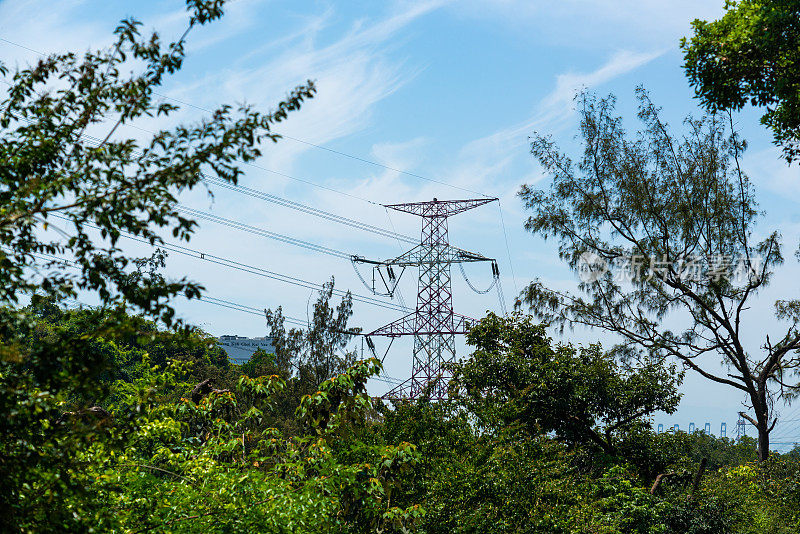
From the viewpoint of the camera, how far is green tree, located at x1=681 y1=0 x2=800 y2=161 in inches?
514

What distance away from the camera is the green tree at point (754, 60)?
13.1 metres

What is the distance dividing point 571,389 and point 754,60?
10.1m

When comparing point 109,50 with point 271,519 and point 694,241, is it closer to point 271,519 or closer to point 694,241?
point 271,519

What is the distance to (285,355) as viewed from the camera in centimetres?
3244

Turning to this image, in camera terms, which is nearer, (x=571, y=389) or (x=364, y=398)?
(x=364, y=398)

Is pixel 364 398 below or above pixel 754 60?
below

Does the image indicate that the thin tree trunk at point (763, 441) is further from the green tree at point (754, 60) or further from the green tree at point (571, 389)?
the green tree at point (754, 60)

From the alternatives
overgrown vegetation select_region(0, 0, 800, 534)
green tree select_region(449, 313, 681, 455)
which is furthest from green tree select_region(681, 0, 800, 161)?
green tree select_region(449, 313, 681, 455)

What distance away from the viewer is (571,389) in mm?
20375

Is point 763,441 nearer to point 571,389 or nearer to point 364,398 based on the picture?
point 571,389

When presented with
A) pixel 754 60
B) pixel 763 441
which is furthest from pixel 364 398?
pixel 763 441

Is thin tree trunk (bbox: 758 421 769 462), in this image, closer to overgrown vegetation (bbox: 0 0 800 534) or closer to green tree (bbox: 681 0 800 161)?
overgrown vegetation (bbox: 0 0 800 534)

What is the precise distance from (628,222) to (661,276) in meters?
2.05

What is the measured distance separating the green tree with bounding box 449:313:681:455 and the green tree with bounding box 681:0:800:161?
28.0 feet
